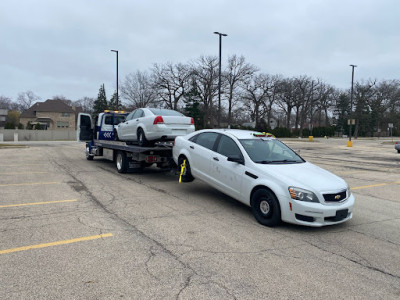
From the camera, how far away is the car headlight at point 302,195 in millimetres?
5105

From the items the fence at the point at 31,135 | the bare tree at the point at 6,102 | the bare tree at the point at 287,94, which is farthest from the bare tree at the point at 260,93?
the bare tree at the point at 6,102

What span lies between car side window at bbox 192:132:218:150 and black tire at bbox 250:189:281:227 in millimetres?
1877

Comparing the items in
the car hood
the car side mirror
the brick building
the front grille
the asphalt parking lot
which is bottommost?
the asphalt parking lot

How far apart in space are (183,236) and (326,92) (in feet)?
259

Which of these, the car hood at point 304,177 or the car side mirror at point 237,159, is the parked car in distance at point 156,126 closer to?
the car side mirror at point 237,159

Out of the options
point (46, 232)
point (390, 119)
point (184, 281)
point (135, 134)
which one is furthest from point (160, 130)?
point (390, 119)

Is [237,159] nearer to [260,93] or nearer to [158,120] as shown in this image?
[158,120]

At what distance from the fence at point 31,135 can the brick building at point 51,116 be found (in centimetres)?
2258

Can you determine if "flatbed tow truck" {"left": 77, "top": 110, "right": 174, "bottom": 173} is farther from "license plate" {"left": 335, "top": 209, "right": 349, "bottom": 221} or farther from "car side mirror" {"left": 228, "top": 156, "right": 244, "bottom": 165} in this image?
"license plate" {"left": 335, "top": 209, "right": 349, "bottom": 221}

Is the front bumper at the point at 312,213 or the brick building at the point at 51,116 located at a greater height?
the brick building at the point at 51,116

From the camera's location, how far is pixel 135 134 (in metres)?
10.8

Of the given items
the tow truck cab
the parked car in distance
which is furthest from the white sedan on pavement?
the tow truck cab

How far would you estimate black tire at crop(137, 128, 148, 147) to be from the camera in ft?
33.9

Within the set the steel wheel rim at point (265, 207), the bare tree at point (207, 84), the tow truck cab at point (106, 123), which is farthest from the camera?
the bare tree at point (207, 84)
